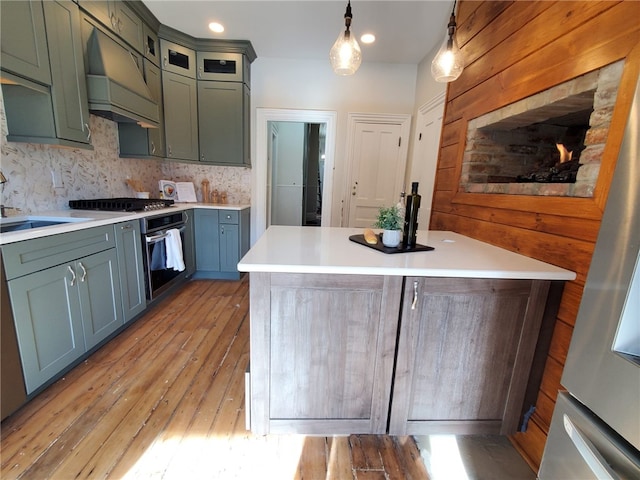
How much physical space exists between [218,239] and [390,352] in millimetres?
2668

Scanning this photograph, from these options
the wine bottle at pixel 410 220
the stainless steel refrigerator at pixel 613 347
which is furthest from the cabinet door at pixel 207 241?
the stainless steel refrigerator at pixel 613 347

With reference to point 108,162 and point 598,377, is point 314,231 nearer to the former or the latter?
point 598,377

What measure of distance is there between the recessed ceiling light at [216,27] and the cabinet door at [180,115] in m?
0.60

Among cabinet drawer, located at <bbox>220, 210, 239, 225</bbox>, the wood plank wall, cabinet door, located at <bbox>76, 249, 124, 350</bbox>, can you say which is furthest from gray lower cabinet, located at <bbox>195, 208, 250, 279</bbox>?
the wood plank wall

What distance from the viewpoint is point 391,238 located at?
1379 mm

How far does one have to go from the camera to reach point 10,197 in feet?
5.87

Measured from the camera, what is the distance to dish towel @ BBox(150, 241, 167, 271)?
251 centimetres

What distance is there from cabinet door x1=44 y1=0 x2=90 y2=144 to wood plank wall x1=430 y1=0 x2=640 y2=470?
9.29 feet

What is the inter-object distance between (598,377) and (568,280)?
28.6 inches

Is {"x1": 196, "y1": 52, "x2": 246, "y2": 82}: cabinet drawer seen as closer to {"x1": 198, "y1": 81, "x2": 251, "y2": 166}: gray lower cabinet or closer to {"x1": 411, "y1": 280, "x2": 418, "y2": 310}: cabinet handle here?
{"x1": 198, "y1": 81, "x2": 251, "y2": 166}: gray lower cabinet

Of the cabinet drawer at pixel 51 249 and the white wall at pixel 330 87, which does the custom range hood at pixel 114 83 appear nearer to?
the cabinet drawer at pixel 51 249

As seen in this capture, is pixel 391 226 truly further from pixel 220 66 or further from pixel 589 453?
pixel 220 66

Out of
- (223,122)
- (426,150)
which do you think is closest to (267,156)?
(223,122)

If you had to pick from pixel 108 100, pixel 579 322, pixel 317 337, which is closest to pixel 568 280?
pixel 579 322
